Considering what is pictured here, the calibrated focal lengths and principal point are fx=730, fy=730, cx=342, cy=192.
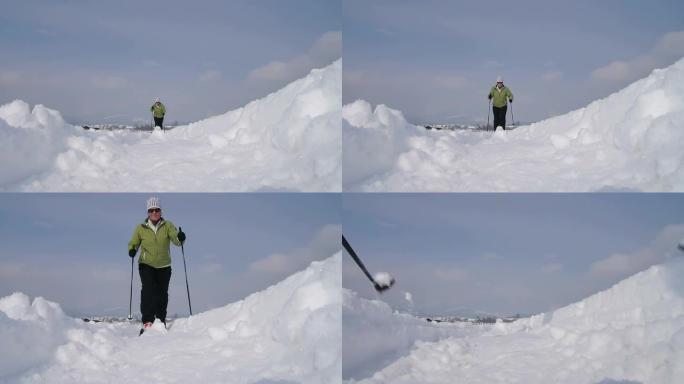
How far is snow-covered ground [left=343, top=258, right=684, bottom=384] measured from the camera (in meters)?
6.56

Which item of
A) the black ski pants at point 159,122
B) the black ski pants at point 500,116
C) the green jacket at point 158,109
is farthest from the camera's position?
the black ski pants at point 500,116

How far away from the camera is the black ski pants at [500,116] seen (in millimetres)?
10759

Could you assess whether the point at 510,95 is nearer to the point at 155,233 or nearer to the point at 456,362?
the point at 456,362

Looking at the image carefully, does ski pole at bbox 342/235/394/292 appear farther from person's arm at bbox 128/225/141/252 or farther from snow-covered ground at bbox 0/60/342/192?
person's arm at bbox 128/225/141/252

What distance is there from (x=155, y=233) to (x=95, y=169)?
1483mm

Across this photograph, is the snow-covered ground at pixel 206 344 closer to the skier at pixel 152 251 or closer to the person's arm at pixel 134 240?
the skier at pixel 152 251

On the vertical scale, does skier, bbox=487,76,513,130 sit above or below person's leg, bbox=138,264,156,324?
above

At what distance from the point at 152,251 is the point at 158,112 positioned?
285 centimetres

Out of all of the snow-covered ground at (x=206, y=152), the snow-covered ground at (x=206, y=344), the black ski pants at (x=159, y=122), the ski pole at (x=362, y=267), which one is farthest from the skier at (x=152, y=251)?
the black ski pants at (x=159, y=122)

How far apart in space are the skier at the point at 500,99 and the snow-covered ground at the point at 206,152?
2.85 meters

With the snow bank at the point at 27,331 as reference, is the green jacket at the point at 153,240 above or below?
above

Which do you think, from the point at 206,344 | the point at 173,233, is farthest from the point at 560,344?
the point at 173,233

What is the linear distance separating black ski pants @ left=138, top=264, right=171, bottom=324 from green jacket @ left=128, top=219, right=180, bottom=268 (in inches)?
4.0

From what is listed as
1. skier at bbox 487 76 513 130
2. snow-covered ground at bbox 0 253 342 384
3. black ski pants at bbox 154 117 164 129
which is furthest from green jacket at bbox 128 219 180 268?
skier at bbox 487 76 513 130
